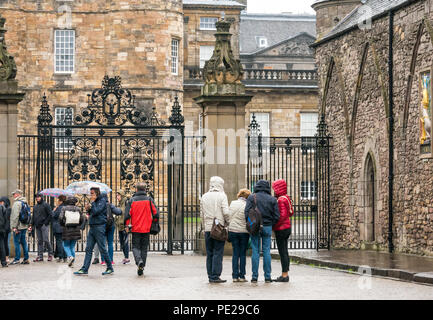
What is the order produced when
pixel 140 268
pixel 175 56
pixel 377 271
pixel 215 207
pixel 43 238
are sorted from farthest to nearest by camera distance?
pixel 175 56
pixel 43 238
pixel 377 271
pixel 140 268
pixel 215 207

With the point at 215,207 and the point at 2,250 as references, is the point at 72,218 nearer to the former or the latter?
the point at 2,250

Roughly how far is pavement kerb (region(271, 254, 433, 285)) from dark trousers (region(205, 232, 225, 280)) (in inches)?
117

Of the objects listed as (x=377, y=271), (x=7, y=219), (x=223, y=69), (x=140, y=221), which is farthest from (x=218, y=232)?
(x=223, y=69)

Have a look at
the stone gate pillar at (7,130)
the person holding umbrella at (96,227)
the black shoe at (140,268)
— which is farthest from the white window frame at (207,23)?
the black shoe at (140,268)

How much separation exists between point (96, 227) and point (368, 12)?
1204 cm

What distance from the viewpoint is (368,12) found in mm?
25938

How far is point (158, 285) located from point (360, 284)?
120 inches

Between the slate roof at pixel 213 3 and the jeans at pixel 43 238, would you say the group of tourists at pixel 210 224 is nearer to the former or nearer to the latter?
the jeans at pixel 43 238

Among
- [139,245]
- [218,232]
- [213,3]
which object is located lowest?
[139,245]

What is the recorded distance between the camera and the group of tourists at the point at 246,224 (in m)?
15.4

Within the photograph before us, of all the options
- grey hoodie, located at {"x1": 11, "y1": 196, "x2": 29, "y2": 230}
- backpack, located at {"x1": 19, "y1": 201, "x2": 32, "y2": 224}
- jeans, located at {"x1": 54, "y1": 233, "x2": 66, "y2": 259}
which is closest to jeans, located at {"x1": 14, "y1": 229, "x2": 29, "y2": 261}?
grey hoodie, located at {"x1": 11, "y1": 196, "x2": 29, "y2": 230}

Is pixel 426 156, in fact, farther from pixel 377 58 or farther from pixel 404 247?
pixel 377 58

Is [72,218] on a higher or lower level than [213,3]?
lower
